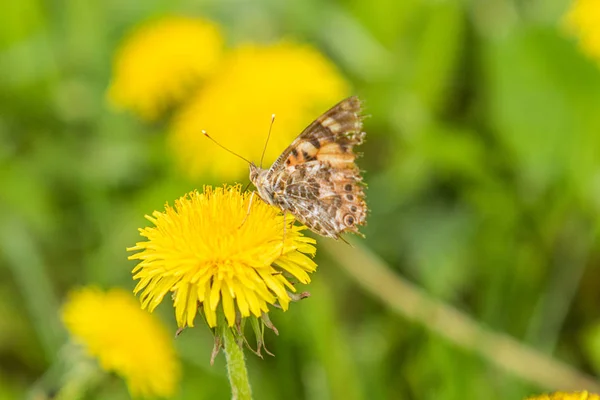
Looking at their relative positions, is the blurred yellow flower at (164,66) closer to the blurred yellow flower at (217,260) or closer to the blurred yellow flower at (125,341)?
the blurred yellow flower at (125,341)

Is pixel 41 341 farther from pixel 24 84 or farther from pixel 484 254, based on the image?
pixel 484 254

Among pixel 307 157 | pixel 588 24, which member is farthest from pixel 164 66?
pixel 588 24

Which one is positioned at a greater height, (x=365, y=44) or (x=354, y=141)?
(x=365, y=44)

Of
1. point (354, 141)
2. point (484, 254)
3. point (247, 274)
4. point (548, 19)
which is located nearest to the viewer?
point (247, 274)

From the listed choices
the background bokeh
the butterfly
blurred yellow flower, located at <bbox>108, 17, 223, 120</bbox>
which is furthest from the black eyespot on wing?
blurred yellow flower, located at <bbox>108, 17, 223, 120</bbox>

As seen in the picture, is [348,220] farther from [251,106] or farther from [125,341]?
[251,106]

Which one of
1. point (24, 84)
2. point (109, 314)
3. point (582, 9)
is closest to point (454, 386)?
point (109, 314)
